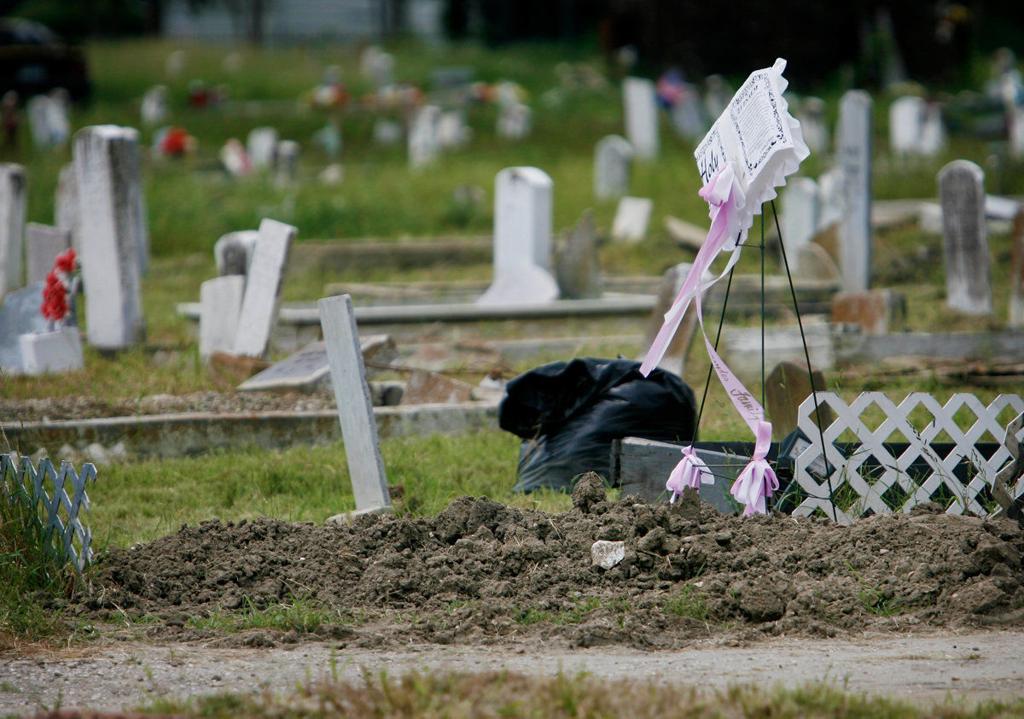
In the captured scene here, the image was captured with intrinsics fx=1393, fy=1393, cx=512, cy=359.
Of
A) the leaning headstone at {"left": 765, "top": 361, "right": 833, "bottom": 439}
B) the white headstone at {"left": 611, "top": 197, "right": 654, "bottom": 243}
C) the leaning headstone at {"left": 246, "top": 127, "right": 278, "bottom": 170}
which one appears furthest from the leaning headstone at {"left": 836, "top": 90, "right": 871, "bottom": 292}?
the leaning headstone at {"left": 246, "top": 127, "right": 278, "bottom": 170}

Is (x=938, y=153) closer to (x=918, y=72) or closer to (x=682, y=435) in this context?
(x=918, y=72)

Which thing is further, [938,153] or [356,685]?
[938,153]

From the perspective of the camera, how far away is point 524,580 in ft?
16.0

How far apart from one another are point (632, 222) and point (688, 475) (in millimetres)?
9979

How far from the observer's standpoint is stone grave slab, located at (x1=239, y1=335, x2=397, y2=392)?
8.02 meters

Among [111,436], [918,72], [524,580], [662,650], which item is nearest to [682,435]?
[524,580]

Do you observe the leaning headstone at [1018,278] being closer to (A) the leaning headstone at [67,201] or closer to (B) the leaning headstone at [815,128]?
(A) the leaning headstone at [67,201]

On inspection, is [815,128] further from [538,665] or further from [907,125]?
[538,665]

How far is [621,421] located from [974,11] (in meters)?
34.6

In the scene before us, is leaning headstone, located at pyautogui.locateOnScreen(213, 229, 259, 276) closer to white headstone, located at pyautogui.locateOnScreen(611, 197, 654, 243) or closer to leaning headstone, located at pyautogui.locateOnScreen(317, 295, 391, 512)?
leaning headstone, located at pyautogui.locateOnScreen(317, 295, 391, 512)

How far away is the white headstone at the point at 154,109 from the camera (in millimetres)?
28200

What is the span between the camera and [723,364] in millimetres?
5273

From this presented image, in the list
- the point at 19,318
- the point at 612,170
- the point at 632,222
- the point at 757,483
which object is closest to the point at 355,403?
the point at 757,483

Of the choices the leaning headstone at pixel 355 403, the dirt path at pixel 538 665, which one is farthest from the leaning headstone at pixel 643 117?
the dirt path at pixel 538 665
